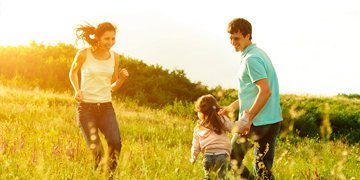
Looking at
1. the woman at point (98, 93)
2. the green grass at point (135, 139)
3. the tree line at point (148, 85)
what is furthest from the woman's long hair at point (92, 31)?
the tree line at point (148, 85)

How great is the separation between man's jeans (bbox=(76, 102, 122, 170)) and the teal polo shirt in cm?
159

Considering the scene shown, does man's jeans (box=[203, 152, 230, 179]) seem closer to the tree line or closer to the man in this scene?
the man

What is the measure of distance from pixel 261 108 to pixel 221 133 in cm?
69

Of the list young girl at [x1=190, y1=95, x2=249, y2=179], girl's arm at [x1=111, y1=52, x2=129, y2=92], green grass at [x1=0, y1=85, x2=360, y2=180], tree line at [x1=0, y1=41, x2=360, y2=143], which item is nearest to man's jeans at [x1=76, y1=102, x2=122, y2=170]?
green grass at [x1=0, y1=85, x2=360, y2=180]

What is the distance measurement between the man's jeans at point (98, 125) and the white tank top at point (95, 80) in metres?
0.09

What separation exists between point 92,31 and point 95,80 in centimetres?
83

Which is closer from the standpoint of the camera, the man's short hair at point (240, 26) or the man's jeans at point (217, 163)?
the man's short hair at point (240, 26)

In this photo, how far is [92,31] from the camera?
4074 mm

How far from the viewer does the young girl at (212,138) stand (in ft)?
11.0

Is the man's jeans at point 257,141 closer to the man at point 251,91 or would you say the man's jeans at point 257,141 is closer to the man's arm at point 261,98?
the man at point 251,91

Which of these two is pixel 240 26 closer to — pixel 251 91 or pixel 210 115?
pixel 251 91

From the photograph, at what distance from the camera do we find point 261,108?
2941 mm

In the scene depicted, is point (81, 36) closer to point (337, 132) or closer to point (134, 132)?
point (134, 132)

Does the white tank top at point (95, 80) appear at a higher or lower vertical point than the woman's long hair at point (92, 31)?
lower
